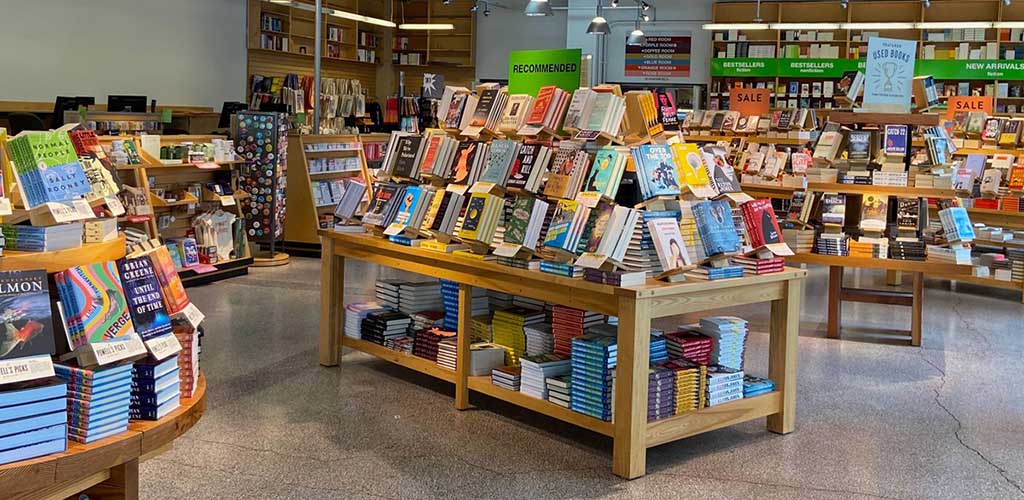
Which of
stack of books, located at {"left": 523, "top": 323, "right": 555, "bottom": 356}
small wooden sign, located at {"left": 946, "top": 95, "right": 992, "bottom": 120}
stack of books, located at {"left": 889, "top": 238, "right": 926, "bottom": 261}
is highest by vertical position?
small wooden sign, located at {"left": 946, "top": 95, "right": 992, "bottom": 120}

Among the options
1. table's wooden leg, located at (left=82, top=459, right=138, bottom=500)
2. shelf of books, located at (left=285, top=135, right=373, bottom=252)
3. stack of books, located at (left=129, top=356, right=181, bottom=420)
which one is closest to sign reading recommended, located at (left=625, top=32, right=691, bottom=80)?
shelf of books, located at (left=285, top=135, right=373, bottom=252)

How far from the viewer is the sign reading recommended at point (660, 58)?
59.9ft

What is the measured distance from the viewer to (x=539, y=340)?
4914 mm

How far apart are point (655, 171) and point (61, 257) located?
8.24 feet

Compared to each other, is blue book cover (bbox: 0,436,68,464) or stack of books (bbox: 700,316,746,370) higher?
blue book cover (bbox: 0,436,68,464)

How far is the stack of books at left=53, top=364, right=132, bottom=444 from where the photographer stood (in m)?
2.46

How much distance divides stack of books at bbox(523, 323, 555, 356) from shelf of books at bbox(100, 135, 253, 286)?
13.0 feet

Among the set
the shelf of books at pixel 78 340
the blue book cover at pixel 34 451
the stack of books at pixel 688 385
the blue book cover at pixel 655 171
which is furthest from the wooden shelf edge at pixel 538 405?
the blue book cover at pixel 34 451

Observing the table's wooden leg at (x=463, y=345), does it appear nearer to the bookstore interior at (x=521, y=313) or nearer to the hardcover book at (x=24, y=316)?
the bookstore interior at (x=521, y=313)

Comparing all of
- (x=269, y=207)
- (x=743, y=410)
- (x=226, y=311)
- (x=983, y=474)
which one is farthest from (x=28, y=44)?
(x=983, y=474)

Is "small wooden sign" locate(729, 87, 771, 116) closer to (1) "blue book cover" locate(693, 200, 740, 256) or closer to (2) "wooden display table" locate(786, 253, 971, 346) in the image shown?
(2) "wooden display table" locate(786, 253, 971, 346)

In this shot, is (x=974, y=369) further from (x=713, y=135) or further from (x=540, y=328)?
(x=713, y=135)

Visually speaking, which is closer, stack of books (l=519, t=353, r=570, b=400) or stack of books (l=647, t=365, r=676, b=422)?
stack of books (l=647, t=365, r=676, b=422)

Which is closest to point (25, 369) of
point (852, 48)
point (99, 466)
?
point (99, 466)
